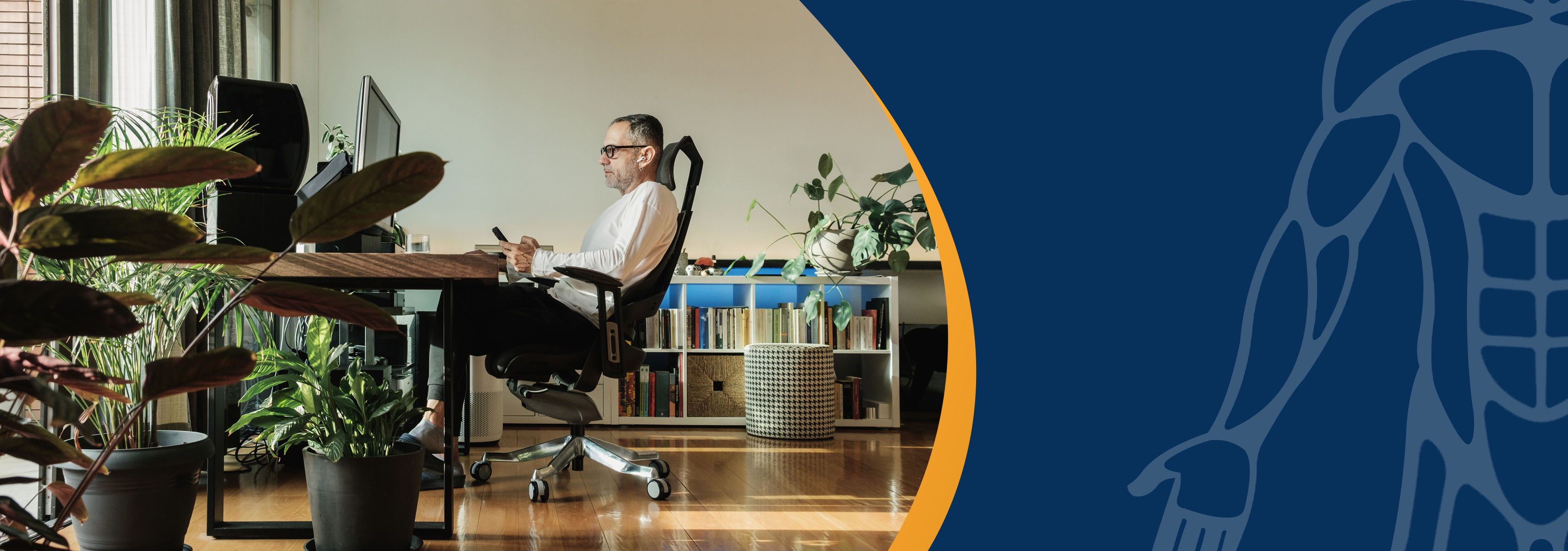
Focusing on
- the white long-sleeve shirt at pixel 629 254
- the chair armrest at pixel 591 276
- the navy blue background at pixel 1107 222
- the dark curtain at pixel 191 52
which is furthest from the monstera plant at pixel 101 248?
the dark curtain at pixel 191 52

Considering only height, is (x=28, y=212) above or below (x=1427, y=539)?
above

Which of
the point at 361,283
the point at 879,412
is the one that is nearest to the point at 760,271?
the point at 879,412

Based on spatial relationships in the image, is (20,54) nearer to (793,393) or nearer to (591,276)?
(591,276)

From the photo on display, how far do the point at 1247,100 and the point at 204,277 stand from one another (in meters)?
1.64

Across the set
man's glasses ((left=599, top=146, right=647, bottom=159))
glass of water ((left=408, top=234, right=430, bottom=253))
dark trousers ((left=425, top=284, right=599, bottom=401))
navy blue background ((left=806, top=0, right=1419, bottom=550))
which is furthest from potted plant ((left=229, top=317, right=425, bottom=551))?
glass of water ((left=408, top=234, right=430, bottom=253))

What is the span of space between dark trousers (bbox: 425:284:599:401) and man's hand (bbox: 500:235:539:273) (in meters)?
0.11

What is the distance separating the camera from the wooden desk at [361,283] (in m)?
1.89

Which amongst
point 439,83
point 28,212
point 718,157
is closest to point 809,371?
point 718,157

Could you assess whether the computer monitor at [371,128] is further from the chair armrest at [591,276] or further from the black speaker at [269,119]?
the chair armrest at [591,276]

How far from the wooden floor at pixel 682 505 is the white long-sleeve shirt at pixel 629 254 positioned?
555 mm

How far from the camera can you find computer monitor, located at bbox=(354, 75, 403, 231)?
2.33m

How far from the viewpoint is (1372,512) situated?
102 centimetres

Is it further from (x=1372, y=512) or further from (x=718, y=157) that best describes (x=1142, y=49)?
(x=718, y=157)

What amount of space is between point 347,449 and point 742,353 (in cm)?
298
